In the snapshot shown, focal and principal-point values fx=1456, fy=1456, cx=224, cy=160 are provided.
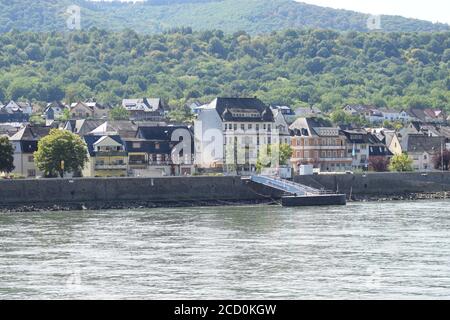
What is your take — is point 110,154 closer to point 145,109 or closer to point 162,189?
point 162,189

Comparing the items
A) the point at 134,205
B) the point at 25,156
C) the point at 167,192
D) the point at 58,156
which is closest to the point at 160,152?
the point at 25,156

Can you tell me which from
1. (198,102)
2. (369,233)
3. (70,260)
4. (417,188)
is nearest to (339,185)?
(417,188)

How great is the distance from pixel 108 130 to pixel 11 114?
2464 inches

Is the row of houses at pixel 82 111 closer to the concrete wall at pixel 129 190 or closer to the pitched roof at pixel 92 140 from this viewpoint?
the pitched roof at pixel 92 140

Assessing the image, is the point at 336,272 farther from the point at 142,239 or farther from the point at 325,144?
the point at 325,144

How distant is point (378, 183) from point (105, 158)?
52.1 ft

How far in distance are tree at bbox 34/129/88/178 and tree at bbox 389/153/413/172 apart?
24.3 meters

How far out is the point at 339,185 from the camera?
258 feet

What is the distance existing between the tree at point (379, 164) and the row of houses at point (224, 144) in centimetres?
9

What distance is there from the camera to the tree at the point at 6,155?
76.8 meters

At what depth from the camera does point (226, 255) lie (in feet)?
138

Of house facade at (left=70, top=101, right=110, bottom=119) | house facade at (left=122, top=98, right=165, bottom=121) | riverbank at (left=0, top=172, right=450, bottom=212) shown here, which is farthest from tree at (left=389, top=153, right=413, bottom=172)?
house facade at (left=70, top=101, right=110, bottom=119)

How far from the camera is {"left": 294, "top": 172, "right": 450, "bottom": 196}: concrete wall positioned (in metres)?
78.5

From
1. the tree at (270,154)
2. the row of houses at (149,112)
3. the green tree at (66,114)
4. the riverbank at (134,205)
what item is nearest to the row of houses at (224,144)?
the tree at (270,154)
